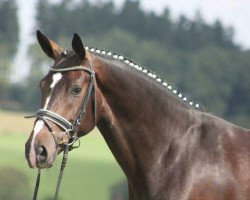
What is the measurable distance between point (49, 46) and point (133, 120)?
101cm

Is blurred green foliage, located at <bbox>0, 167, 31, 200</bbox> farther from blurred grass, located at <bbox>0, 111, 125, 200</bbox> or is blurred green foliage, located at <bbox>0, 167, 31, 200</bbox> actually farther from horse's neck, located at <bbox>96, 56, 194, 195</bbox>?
horse's neck, located at <bbox>96, 56, 194, 195</bbox>

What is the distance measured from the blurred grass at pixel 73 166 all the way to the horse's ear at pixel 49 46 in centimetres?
1784

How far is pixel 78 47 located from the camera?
263 inches

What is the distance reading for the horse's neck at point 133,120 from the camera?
685cm

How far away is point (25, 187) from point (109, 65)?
18.8 metres

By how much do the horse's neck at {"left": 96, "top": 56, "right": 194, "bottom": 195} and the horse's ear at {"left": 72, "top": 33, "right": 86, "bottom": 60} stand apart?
0.73ft

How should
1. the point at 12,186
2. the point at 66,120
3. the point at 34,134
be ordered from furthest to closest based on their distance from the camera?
the point at 12,186 → the point at 66,120 → the point at 34,134

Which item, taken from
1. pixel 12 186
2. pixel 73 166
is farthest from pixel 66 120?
pixel 73 166

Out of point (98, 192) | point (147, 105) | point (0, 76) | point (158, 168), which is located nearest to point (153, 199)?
point (158, 168)

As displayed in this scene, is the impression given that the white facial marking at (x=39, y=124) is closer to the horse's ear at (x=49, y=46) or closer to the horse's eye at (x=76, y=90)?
the horse's eye at (x=76, y=90)

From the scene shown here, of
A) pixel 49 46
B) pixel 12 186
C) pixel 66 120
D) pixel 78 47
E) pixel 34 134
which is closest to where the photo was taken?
pixel 34 134

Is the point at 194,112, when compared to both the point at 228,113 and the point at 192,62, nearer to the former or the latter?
the point at 228,113

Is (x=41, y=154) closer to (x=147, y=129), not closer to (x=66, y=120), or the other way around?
(x=66, y=120)

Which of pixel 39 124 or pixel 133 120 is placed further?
pixel 133 120
